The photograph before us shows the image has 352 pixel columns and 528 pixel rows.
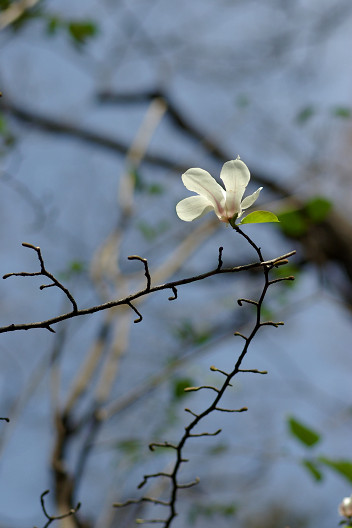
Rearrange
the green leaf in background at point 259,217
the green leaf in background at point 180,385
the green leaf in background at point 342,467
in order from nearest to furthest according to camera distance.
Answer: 1. the green leaf in background at point 259,217
2. the green leaf in background at point 342,467
3. the green leaf in background at point 180,385

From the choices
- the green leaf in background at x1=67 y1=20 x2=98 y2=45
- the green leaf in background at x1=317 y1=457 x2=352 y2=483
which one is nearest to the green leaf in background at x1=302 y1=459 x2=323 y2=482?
the green leaf in background at x1=317 y1=457 x2=352 y2=483

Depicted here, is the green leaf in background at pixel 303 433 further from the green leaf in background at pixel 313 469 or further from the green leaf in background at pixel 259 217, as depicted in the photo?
the green leaf in background at pixel 259 217

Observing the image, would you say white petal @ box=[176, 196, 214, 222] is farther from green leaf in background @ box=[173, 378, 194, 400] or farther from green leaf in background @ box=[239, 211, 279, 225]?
green leaf in background @ box=[173, 378, 194, 400]

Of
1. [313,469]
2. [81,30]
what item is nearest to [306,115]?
[81,30]

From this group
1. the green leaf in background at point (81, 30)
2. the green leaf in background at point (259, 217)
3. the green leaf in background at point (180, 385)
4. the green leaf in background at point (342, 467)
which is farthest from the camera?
the green leaf in background at point (81, 30)

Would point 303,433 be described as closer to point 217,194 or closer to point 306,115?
point 217,194

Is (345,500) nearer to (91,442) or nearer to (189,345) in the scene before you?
(91,442)

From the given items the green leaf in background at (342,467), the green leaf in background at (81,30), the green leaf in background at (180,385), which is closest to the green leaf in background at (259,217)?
the green leaf in background at (342,467)

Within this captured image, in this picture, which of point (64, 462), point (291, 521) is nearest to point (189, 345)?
point (64, 462)
